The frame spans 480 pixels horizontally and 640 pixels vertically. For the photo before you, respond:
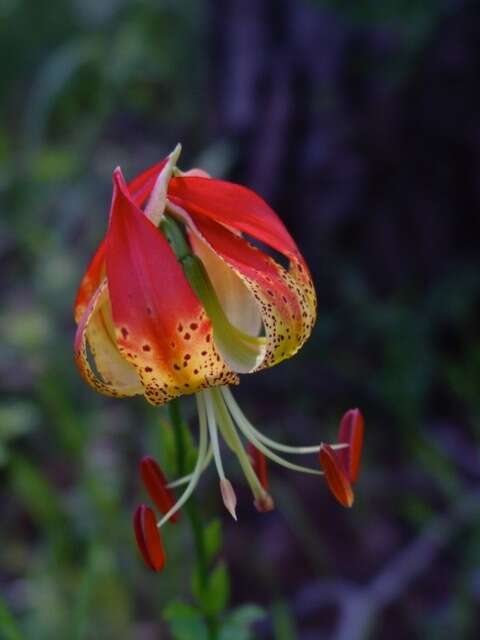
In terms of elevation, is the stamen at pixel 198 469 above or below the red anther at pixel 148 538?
above

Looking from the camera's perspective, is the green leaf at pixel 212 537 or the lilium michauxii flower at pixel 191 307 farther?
the green leaf at pixel 212 537

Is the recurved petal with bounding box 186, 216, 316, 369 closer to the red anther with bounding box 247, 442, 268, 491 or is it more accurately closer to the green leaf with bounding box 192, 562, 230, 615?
the red anther with bounding box 247, 442, 268, 491

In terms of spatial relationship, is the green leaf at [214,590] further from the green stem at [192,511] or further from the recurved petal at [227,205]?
the recurved petal at [227,205]

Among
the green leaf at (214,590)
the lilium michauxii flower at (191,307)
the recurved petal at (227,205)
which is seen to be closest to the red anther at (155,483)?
the lilium michauxii flower at (191,307)

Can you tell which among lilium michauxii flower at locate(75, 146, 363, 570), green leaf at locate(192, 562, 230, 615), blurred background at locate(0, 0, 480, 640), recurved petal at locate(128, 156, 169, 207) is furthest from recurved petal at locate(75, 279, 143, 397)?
blurred background at locate(0, 0, 480, 640)

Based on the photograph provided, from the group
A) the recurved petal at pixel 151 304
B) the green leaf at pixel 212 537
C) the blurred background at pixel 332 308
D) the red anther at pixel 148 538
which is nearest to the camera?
the recurved petal at pixel 151 304

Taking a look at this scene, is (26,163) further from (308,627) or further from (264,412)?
(308,627)
